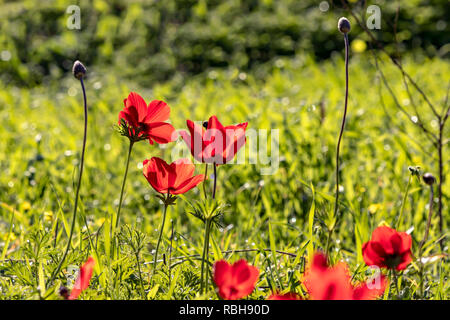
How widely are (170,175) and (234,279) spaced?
0.25 m

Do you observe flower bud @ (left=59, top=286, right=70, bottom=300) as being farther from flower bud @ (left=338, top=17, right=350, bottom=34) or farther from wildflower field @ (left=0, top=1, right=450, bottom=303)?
flower bud @ (left=338, top=17, right=350, bottom=34)

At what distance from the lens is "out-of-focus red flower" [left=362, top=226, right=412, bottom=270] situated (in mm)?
976

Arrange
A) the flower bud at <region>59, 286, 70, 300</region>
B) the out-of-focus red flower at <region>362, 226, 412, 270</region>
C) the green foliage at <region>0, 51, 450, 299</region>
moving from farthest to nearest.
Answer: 1. the green foliage at <region>0, 51, 450, 299</region>
2. the out-of-focus red flower at <region>362, 226, 412, 270</region>
3. the flower bud at <region>59, 286, 70, 300</region>

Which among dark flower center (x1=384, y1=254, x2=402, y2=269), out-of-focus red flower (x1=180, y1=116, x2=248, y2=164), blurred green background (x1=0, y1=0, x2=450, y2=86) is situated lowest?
dark flower center (x1=384, y1=254, x2=402, y2=269)

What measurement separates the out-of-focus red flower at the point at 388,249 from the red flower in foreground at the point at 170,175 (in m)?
0.35

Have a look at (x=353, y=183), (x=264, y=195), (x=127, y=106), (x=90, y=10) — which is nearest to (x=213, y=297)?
(x=127, y=106)

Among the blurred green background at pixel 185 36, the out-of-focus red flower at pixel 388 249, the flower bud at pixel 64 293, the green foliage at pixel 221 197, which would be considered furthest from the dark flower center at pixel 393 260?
the blurred green background at pixel 185 36

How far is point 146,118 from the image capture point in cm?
107

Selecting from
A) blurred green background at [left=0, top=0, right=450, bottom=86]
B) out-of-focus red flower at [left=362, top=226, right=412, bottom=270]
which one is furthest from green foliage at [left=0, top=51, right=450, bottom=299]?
blurred green background at [left=0, top=0, right=450, bottom=86]

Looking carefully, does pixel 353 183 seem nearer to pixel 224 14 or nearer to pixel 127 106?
pixel 127 106

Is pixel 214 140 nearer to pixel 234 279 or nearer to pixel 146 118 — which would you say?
pixel 146 118

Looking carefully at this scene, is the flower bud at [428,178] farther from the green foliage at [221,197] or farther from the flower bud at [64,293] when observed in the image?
the flower bud at [64,293]

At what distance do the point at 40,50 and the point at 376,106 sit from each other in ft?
11.9

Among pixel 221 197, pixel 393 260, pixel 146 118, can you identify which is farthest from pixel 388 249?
pixel 221 197
